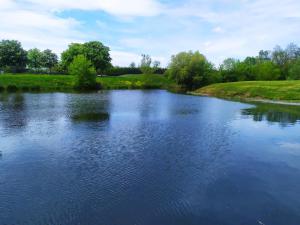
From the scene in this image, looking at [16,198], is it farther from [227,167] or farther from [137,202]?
[227,167]

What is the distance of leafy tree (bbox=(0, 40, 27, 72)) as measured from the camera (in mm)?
124375

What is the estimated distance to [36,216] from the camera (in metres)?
13.8

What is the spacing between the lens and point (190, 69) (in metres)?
112

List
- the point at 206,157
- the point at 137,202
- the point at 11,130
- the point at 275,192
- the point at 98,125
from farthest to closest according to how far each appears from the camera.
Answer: the point at 98,125 < the point at 11,130 < the point at 206,157 < the point at 275,192 < the point at 137,202

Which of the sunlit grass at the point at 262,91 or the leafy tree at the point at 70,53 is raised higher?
the leafy tree at the point at 70,53

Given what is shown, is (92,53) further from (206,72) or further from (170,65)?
(206,72)

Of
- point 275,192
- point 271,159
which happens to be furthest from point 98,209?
point 271,159

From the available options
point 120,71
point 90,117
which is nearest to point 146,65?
point 120,71

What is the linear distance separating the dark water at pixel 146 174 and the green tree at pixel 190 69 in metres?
77.1

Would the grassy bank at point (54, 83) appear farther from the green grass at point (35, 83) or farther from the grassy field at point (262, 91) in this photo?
the grassy field at point (262, 91)

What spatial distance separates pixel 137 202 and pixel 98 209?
195 cm

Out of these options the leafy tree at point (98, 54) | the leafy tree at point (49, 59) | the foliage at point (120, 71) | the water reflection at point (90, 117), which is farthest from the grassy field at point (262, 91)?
the leafy tree at point (49, 59)

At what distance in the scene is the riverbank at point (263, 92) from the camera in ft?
239

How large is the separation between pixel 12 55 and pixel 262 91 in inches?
3791
